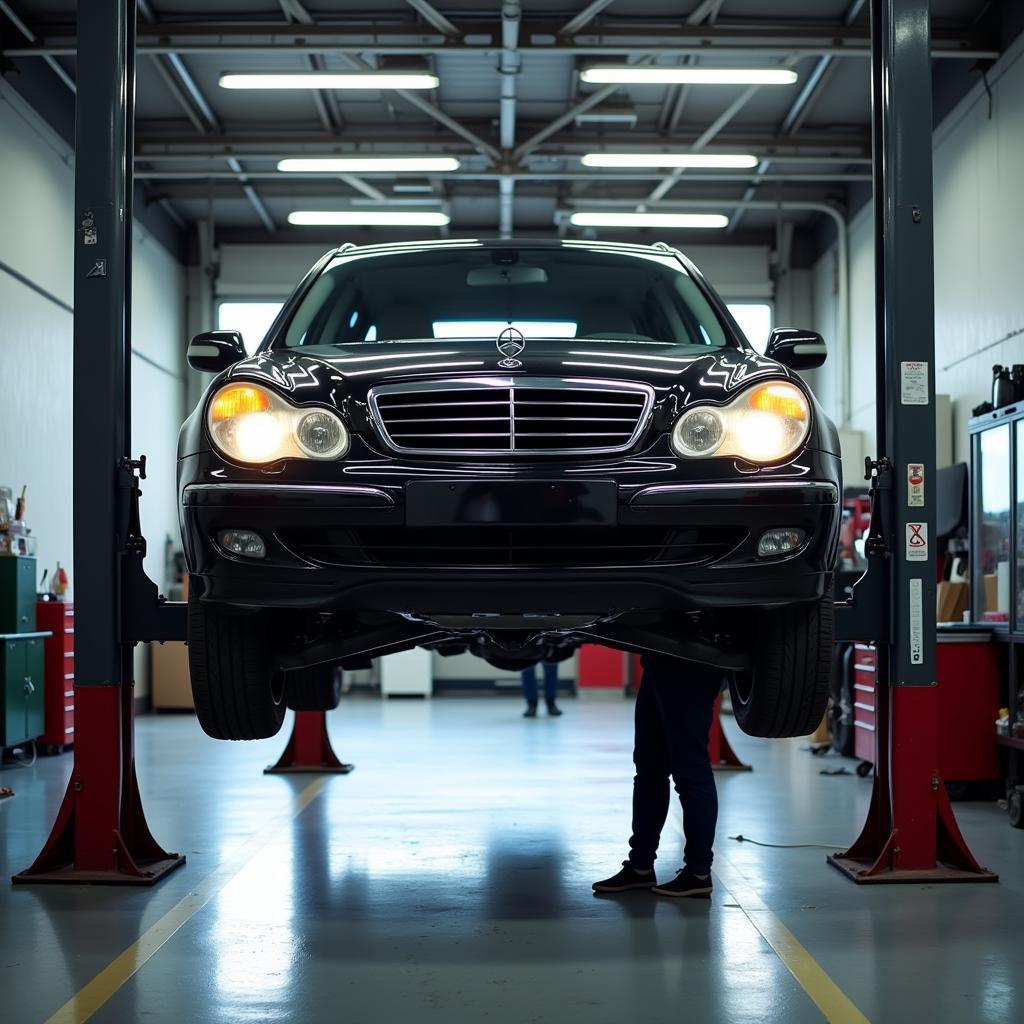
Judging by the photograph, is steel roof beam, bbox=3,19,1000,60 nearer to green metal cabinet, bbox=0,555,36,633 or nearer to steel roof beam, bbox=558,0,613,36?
steel roof beam, bbox=558,0,613,36

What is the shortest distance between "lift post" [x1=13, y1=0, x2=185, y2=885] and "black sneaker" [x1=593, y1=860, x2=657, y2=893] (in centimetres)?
160

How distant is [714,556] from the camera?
133 inches

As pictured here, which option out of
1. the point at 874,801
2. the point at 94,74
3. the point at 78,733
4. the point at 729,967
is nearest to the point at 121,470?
the point at 78,733

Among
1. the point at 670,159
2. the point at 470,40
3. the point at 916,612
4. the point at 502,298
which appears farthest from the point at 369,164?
the point at 916,612

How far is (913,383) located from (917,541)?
1.89 feet

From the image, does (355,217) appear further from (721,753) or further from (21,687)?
(721,753)

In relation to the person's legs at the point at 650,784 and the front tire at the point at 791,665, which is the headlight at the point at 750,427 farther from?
the person's legs at the point at 650,784

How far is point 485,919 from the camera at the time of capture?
166 inches

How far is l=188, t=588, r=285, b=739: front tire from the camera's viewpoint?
12.3 ft

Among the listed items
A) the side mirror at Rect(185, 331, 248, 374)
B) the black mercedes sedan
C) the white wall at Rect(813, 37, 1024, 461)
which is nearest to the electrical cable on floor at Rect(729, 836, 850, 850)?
the black mercedes sedan

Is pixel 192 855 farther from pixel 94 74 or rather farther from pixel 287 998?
pixel 94 74

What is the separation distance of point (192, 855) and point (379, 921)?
4.79ft

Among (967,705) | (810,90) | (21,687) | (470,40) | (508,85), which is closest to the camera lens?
(967,705)

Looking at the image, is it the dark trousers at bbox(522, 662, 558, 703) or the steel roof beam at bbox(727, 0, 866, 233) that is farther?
the dark trousers at bbox(522, 662, 558, 703)
